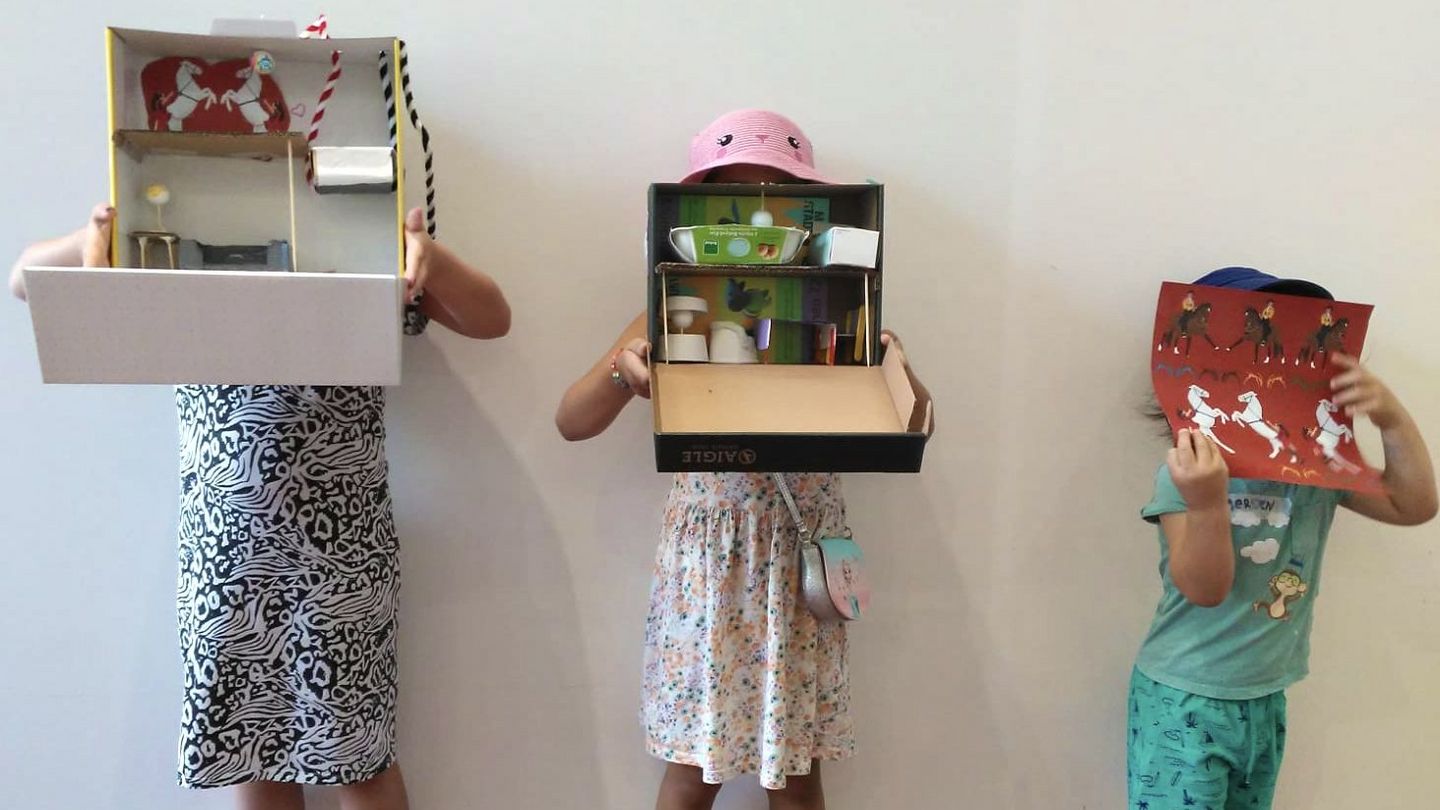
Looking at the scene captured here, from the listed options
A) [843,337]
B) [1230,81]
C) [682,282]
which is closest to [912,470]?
[843,337]

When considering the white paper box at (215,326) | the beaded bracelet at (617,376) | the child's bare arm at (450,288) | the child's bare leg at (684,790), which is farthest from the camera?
the child's bare leg at (684,790)

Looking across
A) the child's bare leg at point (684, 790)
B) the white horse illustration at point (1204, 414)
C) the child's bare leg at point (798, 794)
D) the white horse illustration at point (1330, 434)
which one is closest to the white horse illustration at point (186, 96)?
the child's bare leg at point (684, 790)

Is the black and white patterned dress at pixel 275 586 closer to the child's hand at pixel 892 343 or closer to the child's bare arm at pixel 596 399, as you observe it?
the child's bare arm at pixel 596 399

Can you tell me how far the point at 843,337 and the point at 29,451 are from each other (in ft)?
3.29

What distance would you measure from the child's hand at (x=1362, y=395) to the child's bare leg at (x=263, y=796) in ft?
4.26

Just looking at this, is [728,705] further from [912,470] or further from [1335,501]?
[1335,501]

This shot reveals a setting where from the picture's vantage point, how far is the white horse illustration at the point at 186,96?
0.93 metres

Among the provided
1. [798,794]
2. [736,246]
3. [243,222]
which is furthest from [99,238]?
[798,794]

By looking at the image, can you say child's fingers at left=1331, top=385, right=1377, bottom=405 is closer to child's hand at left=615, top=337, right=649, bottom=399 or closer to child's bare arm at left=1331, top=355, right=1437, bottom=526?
child's bare arm at left=1331, top=355, right=1437, bottom=526

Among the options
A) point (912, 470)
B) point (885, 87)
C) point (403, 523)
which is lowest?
point (403, 523)

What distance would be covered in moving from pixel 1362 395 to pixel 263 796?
134 centimetres

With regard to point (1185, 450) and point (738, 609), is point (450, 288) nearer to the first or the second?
point (738, 609)

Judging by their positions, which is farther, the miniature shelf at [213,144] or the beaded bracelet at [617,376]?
the beaded bracelet at [617,376]

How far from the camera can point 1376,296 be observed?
1301 millimetres
